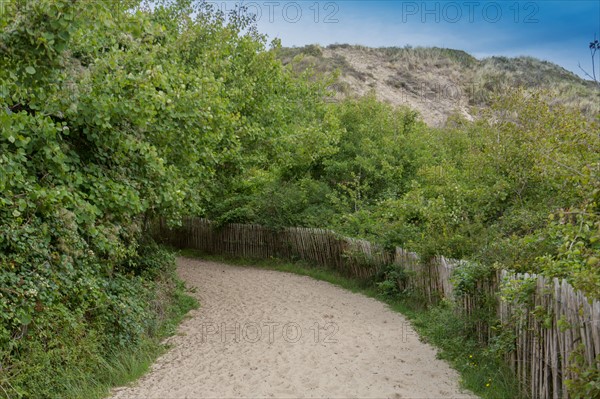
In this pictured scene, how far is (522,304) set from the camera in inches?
264

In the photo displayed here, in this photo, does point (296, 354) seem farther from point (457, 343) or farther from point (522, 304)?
point (522, 304)

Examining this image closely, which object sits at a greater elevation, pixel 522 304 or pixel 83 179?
pixel 83 179

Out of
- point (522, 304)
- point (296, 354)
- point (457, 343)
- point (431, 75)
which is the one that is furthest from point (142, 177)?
point (431, 75)

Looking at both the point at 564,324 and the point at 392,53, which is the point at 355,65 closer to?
the point at 392,53

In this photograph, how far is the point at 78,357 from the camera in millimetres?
7758

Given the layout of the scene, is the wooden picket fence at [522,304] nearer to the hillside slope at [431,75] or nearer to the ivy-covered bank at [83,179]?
the ivy-covered bank at [83,179]

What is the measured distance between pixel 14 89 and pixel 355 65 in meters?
41.8

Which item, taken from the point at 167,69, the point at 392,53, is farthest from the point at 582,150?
the point at 392,53

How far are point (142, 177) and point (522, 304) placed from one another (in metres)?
6.48

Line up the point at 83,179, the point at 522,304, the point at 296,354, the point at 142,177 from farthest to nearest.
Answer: the point at 142,177, the point at 296,354, the point at 83,179, the point at 522,304

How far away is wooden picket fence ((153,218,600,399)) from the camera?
5.32 meters

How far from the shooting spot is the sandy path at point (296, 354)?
758cm

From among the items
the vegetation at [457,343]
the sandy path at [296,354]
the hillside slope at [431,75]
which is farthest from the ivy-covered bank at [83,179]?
the hillside slope at [431,75]

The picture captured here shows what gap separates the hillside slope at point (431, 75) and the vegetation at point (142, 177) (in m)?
23.4
